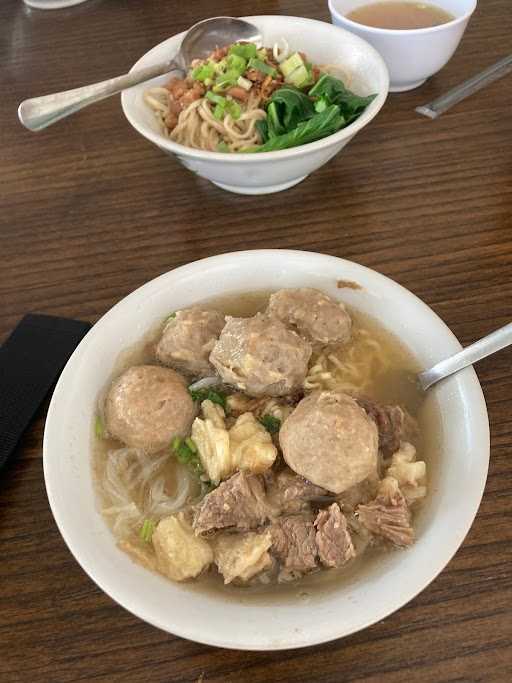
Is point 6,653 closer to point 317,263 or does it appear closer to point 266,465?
point 266,465

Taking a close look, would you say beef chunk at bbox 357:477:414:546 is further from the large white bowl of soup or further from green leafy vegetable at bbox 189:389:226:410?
green leafy vegetable at bbox 189:389:226:410

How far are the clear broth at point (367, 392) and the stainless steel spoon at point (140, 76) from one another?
0.77 metres

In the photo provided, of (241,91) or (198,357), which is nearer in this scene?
(198,357)

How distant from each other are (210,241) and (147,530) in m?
0.91

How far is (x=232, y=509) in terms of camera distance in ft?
3.39

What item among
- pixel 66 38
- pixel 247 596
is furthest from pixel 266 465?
pixel 66 38

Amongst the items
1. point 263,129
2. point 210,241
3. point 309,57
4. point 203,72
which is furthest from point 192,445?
point 309,57

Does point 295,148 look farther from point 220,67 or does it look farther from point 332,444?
point 332,444

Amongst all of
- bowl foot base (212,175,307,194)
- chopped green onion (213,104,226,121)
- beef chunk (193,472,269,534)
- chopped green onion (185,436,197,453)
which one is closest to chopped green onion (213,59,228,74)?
chopped green onion (213,104,226,121)

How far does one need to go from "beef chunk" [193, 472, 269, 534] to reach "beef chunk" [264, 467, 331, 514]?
0.03 metres

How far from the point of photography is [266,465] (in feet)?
3.62

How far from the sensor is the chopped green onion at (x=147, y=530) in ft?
3.42

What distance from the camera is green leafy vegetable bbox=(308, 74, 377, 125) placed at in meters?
1.71

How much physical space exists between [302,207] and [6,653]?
132cm
